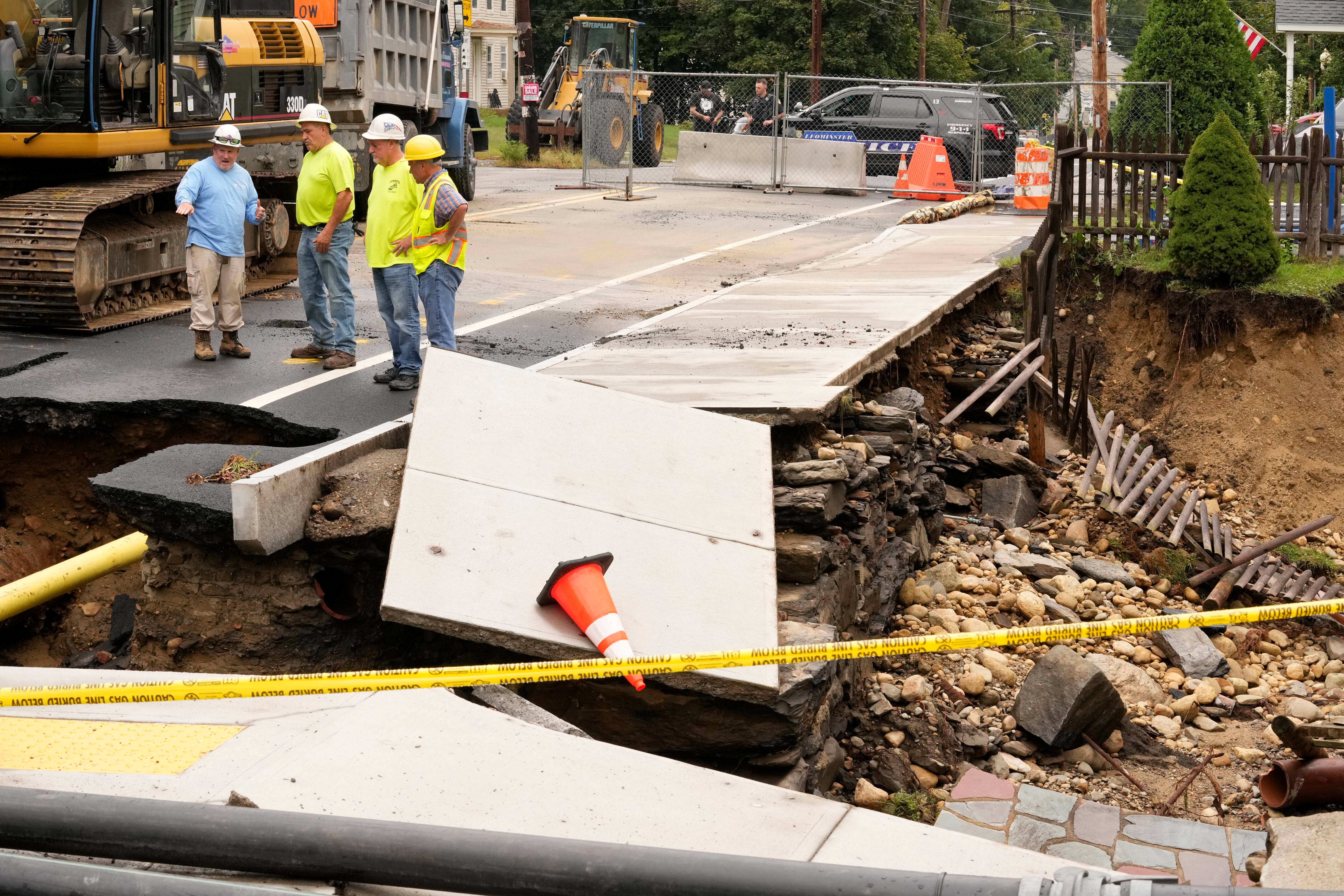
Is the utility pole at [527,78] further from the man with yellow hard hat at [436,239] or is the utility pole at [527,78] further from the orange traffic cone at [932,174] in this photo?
the man with yellow hard hat at [436,239]

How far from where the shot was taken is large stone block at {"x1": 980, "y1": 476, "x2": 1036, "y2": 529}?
1009 cm

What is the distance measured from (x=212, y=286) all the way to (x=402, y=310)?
6.34 feet

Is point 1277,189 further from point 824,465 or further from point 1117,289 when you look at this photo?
point 824,465

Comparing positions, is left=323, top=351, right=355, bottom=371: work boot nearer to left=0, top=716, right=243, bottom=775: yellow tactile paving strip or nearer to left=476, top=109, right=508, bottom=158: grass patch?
left=0, top=716, right=243, bottom=775: yellow tactile paving strip

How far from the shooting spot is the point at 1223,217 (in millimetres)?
12031

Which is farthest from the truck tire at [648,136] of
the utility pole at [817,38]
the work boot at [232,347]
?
the work boot at [232,347]

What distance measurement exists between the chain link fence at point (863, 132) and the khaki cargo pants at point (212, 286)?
14.3m

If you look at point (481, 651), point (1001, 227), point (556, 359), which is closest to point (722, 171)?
point (1001, 227)

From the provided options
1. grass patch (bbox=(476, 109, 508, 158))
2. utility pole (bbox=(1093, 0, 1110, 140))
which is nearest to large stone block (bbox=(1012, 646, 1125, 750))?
utility pole (bbox=(1093, 0, 1110, 140))

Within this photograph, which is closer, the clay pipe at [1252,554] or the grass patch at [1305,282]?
the clay pipe at [1252,554]

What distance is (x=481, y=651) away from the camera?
572 cm

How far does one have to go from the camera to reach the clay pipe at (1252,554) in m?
8.97

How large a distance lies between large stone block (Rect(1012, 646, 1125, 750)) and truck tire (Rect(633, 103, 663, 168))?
2650cm

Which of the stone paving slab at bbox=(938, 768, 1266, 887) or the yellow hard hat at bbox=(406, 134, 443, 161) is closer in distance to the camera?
the stone paving slab at bbox=(938, 768, 1266, 887)
